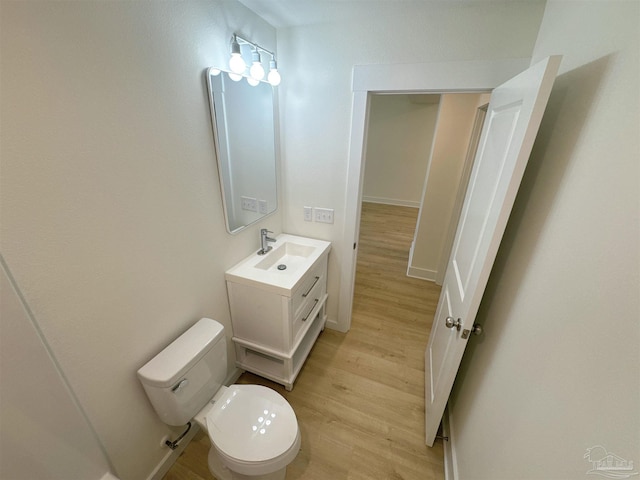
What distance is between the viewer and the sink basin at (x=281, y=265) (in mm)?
1469

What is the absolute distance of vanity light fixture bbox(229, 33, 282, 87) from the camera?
1229mm

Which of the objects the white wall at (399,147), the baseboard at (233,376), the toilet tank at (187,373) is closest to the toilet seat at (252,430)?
the toilet tank at (187,373)

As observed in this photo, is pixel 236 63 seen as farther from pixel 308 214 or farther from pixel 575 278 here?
pixel 575 278

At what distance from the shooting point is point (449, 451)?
139 centimetres

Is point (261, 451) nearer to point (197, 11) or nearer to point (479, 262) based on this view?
point (479, 262)

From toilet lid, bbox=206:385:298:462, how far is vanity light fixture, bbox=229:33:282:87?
166 cm

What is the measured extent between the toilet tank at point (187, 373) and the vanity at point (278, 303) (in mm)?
283

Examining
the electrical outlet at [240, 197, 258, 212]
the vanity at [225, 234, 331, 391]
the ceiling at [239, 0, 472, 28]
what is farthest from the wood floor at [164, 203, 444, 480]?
the ceiling at [239, 0, 472, 28]

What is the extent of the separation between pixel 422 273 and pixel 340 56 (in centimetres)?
249

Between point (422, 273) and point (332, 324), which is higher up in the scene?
point (422, 273)

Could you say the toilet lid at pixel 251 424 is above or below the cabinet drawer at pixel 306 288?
below

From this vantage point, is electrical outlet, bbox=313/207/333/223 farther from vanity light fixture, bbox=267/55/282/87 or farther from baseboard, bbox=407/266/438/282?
baseboard, bbox=407/266/438/282

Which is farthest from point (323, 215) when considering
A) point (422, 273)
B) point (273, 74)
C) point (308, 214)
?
point (422, 273)

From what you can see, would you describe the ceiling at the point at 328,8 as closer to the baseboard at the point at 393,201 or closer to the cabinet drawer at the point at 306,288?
the cabinet drawer at the point at 306,288
